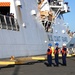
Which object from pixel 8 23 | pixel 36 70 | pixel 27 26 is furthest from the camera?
pixel 27 26

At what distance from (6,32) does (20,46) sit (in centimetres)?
267

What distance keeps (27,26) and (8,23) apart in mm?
3732

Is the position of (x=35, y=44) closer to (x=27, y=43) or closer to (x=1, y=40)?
(x=27, y=43)

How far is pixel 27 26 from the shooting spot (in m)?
28.7

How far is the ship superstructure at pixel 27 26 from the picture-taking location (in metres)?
24.4

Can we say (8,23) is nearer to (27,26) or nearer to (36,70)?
(27,26)

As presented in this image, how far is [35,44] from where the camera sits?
98.6 ft

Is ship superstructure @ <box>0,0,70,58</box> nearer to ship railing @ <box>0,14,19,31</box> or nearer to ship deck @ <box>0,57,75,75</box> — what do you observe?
ship railing @ <box>0,14,19,31</box>

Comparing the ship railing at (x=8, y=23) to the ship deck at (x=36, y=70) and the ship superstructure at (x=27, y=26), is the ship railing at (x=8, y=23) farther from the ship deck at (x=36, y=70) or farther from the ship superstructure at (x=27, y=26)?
the ship deck at (x=36, y=70)

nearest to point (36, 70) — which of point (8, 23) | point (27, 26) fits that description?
point (8, 23)

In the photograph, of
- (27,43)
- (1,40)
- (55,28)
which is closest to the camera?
(1,40)

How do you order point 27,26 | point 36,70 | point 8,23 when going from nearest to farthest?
point 36,70
point 8,23
point 27,26

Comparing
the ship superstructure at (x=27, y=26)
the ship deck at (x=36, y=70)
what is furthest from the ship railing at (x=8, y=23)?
the ship deck at (x=36, y=70)

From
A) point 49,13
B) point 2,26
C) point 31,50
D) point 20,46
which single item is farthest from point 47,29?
point 2,26
